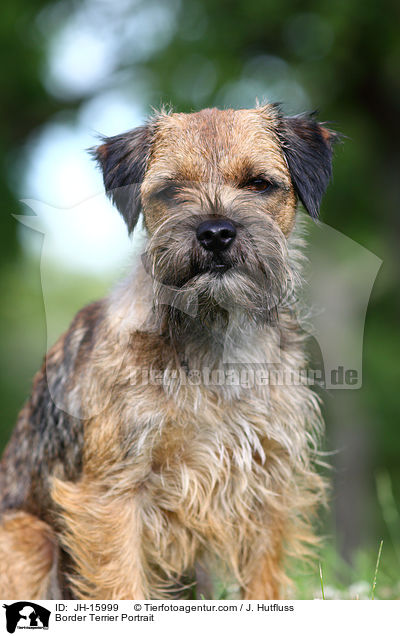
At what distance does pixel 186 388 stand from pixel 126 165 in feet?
3.40

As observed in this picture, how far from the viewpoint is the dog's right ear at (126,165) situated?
290cm

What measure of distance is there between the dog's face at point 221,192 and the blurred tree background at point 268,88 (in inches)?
139

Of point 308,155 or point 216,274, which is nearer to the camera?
point 216,274

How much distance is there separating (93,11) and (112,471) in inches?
240

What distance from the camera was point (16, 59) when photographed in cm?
847

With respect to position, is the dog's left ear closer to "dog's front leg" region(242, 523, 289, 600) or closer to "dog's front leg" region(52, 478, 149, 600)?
"dog's front leg" region(52, 478, 149, 600)

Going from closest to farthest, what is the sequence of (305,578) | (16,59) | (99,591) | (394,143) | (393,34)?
(99,591) → (305,578) → (393,34) → (16,59) → (394,143)

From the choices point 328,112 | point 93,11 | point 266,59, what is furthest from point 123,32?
point 328,112

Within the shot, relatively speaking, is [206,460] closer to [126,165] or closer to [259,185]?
[259,185]

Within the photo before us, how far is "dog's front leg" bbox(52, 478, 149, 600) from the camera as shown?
2992 millimetres
